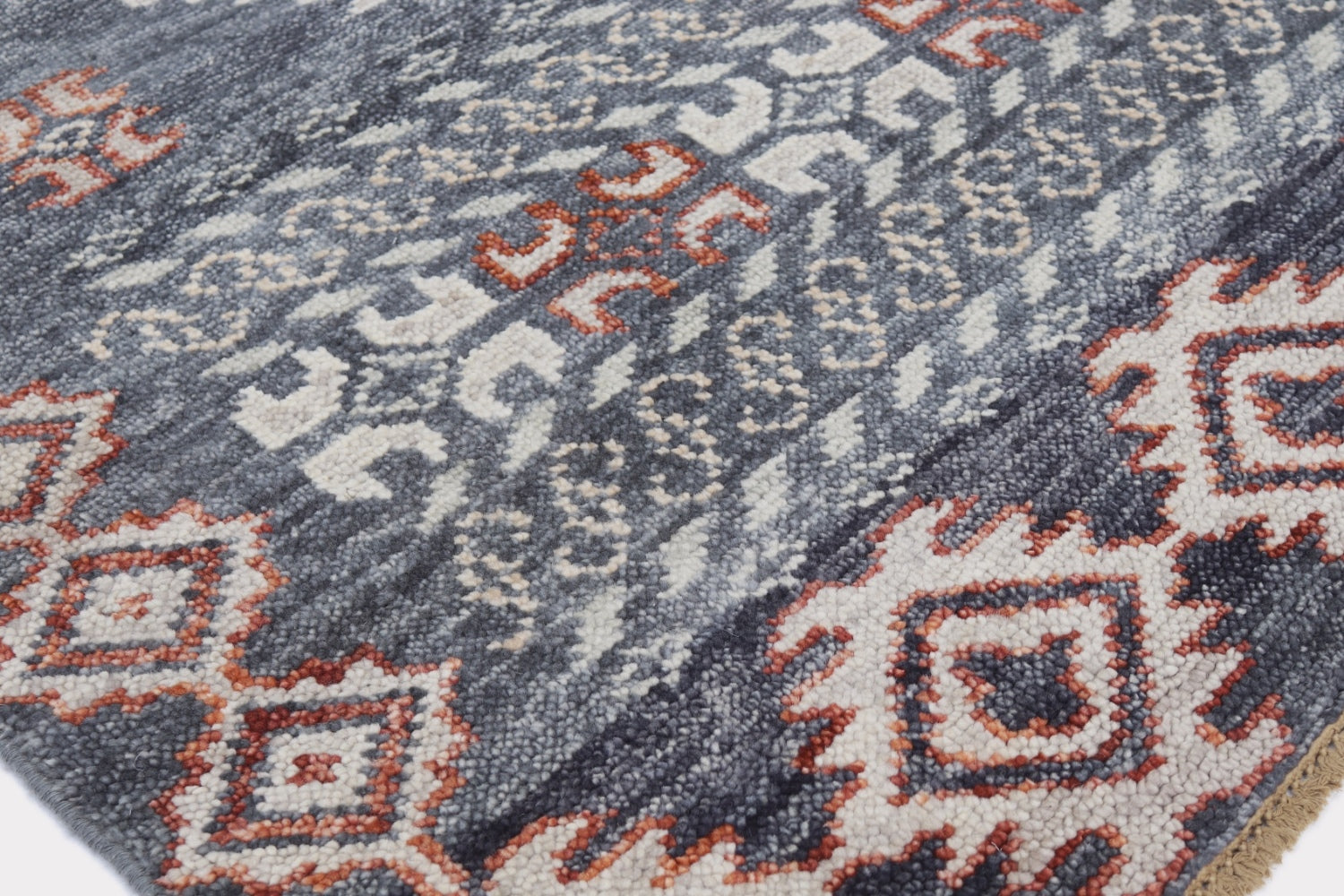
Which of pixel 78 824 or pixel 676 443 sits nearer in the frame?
pixel 78 824

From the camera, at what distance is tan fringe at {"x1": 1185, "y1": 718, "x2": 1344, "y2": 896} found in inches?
31.9

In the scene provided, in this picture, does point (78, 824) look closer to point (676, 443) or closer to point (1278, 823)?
point (676, 443)

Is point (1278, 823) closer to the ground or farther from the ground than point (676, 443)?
closer to the ground

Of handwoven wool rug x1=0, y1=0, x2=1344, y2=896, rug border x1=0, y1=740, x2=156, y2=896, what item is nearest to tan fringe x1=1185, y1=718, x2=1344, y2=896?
handwoven wool rug x1=0, y1=0, x2=1344, y2=896

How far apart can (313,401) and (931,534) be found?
→ 0.54 meters

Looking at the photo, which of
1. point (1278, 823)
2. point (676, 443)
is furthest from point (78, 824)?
point (1278, 823)

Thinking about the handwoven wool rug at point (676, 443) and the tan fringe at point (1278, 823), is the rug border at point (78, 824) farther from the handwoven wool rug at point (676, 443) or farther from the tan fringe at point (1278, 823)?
the tan fringe at point (1278, 823)

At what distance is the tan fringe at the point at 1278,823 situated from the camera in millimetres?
809

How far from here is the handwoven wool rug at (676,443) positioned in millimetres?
863

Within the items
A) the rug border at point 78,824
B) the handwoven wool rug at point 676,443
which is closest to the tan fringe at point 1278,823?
the handwoven wool rug at point 676,443

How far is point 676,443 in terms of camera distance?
41.8 inches

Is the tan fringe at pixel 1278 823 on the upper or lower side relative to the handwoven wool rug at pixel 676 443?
lower

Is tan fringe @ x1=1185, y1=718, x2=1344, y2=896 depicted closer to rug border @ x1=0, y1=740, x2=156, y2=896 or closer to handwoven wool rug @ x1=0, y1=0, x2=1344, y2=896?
handwoven wool rug @ x1=0, y1=0, x2=1344, y2=896

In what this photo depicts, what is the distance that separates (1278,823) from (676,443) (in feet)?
1.71
